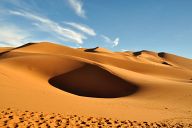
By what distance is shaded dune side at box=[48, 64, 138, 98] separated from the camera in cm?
1917

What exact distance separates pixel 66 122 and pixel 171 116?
5.33m

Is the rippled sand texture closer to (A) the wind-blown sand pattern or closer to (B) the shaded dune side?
(A) the wind-blown sand pattern

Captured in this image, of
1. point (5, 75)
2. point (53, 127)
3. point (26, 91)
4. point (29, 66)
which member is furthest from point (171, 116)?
point (29, 66)

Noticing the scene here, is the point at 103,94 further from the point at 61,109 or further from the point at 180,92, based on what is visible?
the point at 61,109

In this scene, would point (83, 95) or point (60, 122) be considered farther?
point (83, 95)

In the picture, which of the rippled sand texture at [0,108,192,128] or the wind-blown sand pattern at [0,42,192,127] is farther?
the wind-blown sand pattern at [0,42,192,127]

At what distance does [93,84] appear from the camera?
2050 cm

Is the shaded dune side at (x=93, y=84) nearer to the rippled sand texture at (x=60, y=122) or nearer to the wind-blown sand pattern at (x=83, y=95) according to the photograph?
the wind-blown sand pattern at (x=83, y=95)

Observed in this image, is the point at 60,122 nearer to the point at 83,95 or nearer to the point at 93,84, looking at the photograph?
the point at 83,95

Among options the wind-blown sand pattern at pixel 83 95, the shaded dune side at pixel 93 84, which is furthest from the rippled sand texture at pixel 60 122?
the shaded dune side at pixel 93 84

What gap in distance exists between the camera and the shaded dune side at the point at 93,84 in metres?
19.2

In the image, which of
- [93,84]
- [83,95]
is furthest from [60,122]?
[93,84]

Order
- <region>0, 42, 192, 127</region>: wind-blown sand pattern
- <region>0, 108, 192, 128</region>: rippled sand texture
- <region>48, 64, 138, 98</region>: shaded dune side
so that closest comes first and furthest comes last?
<region>0, 108, 192, 128</region>: rippled sand texture, <region>0, 42, 192, 127</region>: wind-blown sand pattern, <region>48, 64, 138, 98</region>: shaded dune side

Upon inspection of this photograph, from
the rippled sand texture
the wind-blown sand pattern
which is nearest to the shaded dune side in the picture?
the wind-blown sand pattern
